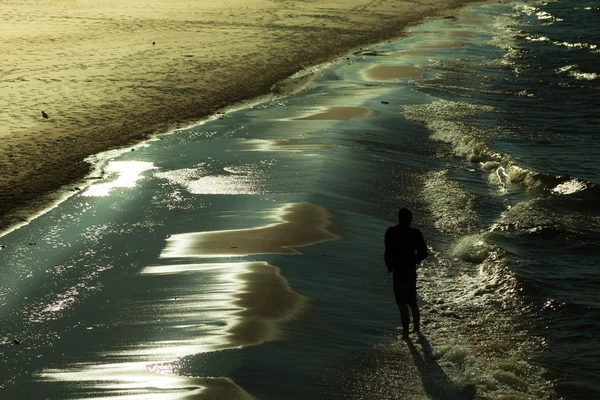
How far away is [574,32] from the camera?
151 feet

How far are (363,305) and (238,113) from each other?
12588 mm

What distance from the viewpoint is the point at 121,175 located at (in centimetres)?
1688

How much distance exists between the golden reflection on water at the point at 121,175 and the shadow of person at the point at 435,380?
25.3 ft

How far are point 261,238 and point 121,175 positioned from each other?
4.73 meters

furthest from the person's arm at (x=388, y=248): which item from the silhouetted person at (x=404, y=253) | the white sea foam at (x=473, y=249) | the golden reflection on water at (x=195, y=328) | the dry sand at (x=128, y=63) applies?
the dry sand at (x=128, y=63)

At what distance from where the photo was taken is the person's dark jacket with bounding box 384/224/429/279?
9758mm

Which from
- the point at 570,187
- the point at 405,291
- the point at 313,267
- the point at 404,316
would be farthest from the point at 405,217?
the point at 570,187

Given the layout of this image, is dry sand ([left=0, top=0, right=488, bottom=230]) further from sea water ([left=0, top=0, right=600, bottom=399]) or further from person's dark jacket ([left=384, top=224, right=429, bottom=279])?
person's dark jacket ([left=384, top=224, right=429, bottom=279])

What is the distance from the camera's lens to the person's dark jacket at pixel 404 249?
9.76 m

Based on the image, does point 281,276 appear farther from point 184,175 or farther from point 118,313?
point 184,175

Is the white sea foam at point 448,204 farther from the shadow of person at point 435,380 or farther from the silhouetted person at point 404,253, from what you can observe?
the shadow of person at point 435,380

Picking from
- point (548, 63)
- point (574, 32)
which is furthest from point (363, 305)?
point (574, 32)

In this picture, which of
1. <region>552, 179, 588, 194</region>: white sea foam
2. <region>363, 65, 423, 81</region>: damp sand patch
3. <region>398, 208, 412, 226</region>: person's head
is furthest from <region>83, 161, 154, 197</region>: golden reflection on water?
<region>363, 65, 423, 81</region>: damp sand patch

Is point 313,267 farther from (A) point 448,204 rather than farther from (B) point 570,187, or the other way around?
(B) point 570,187
